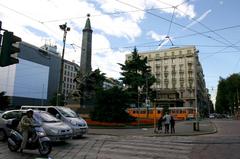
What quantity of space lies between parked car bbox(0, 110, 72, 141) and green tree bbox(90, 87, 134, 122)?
15.5 meters

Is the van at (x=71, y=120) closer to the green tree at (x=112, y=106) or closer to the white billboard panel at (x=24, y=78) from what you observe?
the green tree at (x=112, y=106)

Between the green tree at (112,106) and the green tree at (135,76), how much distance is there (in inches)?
1019

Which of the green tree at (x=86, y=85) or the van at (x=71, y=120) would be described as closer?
the van at (x=71, y=120)

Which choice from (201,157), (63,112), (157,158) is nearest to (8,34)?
(157,158)

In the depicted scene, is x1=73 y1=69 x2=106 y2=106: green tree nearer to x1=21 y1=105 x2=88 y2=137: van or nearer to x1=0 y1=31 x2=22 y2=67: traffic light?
x1=21 y1=105 x2=88 y2=137: van

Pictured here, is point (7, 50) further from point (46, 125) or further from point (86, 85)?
point (86, 85)

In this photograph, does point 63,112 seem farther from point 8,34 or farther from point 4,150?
point 8,34

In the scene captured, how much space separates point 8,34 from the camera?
7.71 meters

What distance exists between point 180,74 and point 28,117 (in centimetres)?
8760

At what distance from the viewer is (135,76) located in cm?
5725

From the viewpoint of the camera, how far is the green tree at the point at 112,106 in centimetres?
2858

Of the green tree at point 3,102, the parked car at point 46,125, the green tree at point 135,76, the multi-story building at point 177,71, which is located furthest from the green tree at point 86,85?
the multi-story building at point 177,71

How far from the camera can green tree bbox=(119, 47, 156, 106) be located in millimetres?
56625

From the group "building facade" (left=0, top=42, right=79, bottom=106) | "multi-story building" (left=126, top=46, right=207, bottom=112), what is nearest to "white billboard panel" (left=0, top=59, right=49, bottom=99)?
"building facade" (left=0, top=42, right=79, bottom=106)
